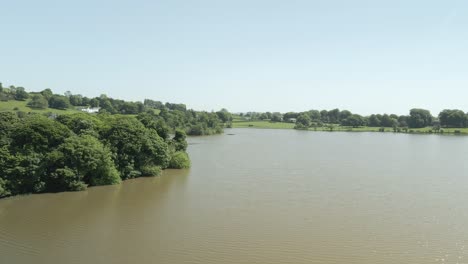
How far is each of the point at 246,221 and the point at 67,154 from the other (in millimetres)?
15632

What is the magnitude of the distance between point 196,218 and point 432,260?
13.6m

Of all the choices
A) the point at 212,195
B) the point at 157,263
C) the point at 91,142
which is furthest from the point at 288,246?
the point at 91,142

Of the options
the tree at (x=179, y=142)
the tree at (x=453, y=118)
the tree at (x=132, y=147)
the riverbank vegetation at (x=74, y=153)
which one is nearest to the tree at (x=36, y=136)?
the riverbank vegetation at (x=74, y=153)

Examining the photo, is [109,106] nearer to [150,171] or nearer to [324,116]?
[150,171]

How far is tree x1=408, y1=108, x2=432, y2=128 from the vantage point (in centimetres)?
14938

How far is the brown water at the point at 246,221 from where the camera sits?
61.2ft

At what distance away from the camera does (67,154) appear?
29.5 meters

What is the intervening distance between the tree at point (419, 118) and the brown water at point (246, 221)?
396 feet

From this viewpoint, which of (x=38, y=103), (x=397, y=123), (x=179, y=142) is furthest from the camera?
(x=397, y=123)

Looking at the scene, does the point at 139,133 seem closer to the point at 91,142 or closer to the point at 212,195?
the point at 91,142

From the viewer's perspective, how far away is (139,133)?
124ft

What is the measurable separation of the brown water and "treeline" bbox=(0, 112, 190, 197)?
125 cm

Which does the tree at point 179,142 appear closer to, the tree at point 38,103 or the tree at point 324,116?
the tree at point 38,103

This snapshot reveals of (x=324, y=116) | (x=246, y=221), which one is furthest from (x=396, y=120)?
(x=246, y=221)
